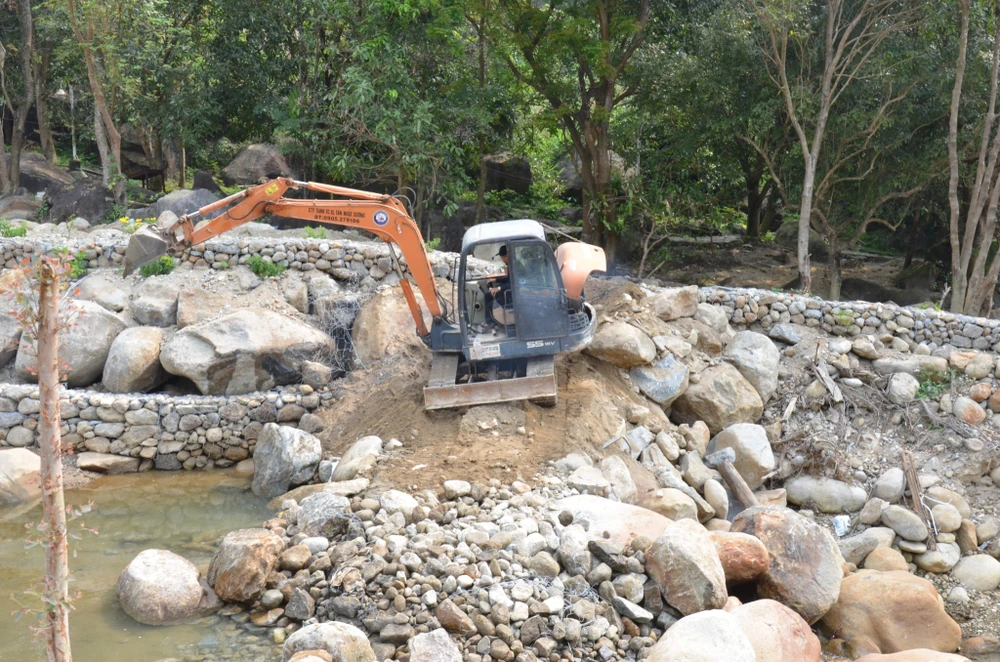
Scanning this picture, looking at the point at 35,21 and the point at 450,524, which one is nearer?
the point at 450,524

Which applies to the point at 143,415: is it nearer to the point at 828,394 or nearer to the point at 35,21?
the point at 828,394

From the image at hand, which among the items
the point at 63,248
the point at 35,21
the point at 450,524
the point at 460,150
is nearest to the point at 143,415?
the point at 63,248

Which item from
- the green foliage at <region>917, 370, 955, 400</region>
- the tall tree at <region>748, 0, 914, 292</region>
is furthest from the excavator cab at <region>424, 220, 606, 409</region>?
the tall tree at <region>748, 0, 914, 292</region>

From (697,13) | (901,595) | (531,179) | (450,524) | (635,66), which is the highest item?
(697,13)

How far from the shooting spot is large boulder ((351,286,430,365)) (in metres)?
11.6

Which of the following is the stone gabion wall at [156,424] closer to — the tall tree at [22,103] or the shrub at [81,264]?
the shrub at [81,264]

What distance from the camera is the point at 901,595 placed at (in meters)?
7.67

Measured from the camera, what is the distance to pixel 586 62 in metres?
15.6

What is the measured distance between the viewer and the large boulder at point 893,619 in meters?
7.53

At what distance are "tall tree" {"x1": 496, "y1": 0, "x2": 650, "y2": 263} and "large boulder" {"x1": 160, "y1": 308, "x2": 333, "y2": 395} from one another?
696 centimetres

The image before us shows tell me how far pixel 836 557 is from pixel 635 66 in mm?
10454

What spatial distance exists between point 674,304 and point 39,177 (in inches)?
631

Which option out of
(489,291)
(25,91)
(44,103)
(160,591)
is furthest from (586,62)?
(44,103)

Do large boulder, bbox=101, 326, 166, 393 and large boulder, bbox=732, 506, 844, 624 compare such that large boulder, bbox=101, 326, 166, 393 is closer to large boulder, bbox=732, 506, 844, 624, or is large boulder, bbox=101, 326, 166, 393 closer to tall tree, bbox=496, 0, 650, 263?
large boulder, bbox=732, 506, 844, 624
